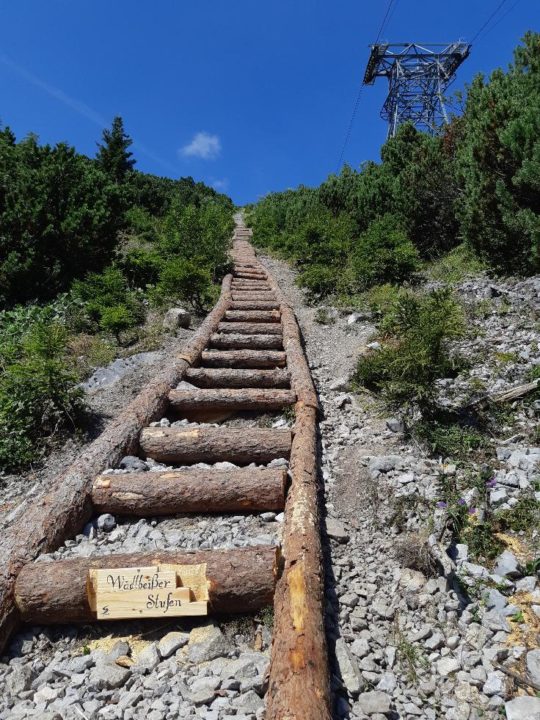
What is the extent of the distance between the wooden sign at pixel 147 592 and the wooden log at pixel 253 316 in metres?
6.25

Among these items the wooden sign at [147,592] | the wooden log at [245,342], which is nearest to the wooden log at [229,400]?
the wooden log at [245,342]

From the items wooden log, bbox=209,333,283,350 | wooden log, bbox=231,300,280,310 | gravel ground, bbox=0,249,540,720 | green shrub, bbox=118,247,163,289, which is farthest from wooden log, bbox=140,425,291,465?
green shrub, bbox=118,247,163,289

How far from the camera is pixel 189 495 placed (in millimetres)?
3668

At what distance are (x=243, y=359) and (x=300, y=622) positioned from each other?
4.60 meters

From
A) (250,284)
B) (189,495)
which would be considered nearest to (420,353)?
(189,495)

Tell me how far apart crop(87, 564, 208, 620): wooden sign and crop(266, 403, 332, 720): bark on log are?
0.51m

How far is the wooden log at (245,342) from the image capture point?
7477 mm

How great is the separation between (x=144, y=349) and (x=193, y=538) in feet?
15.2

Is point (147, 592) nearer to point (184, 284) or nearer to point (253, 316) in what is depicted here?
point (253, 316)

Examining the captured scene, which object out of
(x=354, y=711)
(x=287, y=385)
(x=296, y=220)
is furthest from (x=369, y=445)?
(x=296, y=220)

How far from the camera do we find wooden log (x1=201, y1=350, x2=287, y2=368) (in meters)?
6.76

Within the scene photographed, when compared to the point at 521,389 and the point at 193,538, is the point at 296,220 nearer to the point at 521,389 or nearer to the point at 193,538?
the point at 521,389

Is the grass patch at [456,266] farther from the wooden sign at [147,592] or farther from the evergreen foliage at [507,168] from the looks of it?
the wooden sign at [147,592]

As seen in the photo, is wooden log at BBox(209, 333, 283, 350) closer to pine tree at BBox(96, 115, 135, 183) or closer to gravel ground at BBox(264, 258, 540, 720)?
gravel ground at BBox(264, 258, 540, 720)
